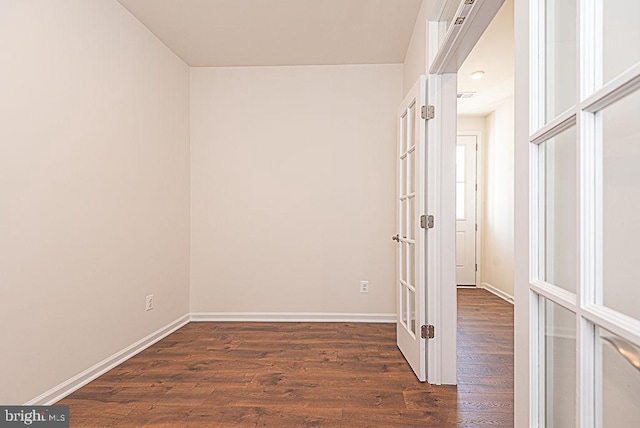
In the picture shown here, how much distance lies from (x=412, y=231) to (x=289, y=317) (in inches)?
73.7

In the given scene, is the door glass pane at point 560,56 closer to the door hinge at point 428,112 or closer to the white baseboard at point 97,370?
the door hinge at point 428,112

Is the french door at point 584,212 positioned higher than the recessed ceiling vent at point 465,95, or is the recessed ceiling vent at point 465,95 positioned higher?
the recessed ceiling vent at point 465,95

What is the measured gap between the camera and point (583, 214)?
89 centimetres

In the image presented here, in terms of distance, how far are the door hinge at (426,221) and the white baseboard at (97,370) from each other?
232 centimetres

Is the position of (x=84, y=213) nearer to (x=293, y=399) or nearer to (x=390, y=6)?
(x=293, y=399)

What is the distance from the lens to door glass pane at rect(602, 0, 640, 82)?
0.74m

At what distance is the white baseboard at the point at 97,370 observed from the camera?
2355 mm

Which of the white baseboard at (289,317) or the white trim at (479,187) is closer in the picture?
the white baseboard at (289,317)

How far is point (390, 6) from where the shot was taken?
3.18m

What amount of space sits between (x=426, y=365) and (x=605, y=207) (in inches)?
84.8

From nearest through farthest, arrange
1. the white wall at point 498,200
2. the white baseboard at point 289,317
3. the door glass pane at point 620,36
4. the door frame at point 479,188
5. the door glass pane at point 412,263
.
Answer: the door glass pane at point 620,36
the door glass pane at point 412,263
the white baseboard at point 289,317
the white wall at point 498,200
the door frame at point 479,188

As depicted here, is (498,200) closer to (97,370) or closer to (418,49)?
(418,49)

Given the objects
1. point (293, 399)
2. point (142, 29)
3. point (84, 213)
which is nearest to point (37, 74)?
point (84, 213)

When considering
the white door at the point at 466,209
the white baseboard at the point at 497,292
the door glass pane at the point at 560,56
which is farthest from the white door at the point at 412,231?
the white door at the point at 466,209
